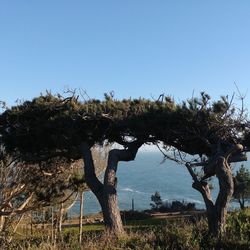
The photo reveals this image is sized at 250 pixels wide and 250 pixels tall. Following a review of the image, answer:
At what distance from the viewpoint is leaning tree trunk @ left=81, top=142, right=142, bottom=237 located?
13086 mm

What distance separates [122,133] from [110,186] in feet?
6.11

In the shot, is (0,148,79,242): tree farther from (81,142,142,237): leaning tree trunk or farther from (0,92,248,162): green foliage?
(81,142,142,237): leaning tree trunk

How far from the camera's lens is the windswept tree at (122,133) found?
512 inches

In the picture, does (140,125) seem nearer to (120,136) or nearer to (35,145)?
(120,136)

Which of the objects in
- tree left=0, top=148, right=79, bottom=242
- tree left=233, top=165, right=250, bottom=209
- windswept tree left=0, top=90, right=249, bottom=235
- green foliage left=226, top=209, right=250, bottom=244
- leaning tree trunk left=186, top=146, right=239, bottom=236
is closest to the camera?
green foliage left=226, top=209, right=250, bottom=244

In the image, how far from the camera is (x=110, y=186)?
531 inches

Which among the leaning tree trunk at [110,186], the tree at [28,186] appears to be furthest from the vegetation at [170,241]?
the tree at [28,186]

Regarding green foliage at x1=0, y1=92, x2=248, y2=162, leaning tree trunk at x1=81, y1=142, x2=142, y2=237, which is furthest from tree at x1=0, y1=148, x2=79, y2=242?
leaning tree trunk at x1=81, y1=142, x2=142, y2=237

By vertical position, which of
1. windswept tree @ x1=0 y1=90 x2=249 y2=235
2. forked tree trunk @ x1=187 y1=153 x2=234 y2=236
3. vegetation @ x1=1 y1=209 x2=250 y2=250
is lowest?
vegetation @ x1=1 y1=209 x2=250 y2=250

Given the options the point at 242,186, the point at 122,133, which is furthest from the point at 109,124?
the point at 242,186

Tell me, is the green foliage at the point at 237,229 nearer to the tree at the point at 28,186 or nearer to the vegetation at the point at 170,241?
the vegetation at the point at 170,241

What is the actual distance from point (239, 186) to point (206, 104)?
1328 inches

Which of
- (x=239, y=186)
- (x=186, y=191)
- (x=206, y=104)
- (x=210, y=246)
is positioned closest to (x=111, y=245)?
(x=210, y=246)

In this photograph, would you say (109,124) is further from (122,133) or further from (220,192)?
(220,192)
